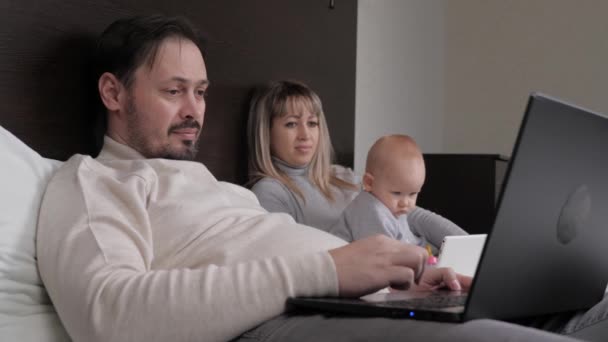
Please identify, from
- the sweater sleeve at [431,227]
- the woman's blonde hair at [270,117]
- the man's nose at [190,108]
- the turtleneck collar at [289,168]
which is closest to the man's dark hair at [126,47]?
the man's nose at [190,108]

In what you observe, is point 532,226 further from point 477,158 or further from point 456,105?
point 456,105

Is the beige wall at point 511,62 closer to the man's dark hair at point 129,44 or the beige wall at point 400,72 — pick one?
the beige wall at point 400,72

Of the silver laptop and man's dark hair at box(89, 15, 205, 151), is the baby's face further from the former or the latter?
the silver laptop

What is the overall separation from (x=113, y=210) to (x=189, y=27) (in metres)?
0.66

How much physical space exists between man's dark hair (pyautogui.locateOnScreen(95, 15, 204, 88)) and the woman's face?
0.66 meters

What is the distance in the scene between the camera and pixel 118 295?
3.70ft

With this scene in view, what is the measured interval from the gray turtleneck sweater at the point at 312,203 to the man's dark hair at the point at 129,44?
25.4 inches

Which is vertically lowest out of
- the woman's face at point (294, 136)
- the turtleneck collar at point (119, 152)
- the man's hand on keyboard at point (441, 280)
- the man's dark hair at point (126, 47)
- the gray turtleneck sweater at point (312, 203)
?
the gray turtleneck sweater at point (312, 203)

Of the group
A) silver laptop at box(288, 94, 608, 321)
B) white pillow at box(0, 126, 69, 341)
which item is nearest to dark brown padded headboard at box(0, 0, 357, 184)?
white pillow at box(0, 126, 69, 341)

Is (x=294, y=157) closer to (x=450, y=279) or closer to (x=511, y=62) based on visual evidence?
(x=450, y=279)

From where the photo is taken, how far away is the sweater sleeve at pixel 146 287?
1.12 m

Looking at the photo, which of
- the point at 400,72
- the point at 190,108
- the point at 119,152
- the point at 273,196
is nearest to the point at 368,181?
the point at 273,196

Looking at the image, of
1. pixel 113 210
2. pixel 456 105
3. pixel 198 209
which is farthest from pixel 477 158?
pixel 113 210

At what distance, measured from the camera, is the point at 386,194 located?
7.54 ft
